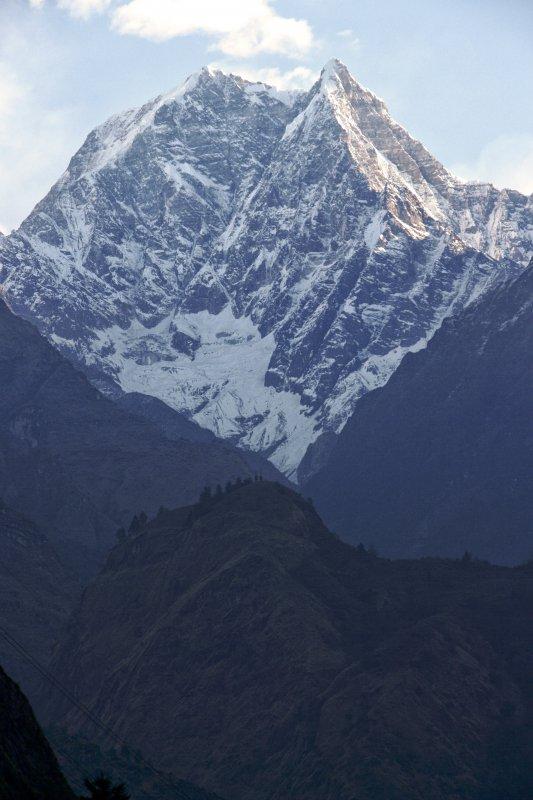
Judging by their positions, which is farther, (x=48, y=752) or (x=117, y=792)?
(x=48, y=752)

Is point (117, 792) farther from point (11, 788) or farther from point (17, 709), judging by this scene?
point (17, 709)

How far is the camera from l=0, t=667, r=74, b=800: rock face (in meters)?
108

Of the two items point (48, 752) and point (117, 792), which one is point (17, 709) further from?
point (117, 792)

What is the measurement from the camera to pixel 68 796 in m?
113

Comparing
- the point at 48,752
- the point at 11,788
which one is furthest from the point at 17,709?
the point at 11,788

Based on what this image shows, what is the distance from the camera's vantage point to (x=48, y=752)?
376 ft

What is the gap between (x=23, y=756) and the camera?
4407 inches

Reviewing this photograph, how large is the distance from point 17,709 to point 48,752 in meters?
3.13

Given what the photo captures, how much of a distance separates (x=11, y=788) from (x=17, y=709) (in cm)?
1015

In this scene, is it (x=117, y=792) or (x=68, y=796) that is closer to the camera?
(x=117, y=792)

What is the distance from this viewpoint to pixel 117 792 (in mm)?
102625

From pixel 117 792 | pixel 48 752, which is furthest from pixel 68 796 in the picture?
pixel 117 792

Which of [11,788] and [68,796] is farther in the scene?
[68,796]

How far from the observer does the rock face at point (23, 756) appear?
354 ft
